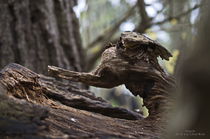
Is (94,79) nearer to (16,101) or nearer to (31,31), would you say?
(16,101)

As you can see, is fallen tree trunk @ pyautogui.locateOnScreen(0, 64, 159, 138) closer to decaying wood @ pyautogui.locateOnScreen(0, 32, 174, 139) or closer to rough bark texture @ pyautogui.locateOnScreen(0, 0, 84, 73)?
decaying wood @ pyautogui.locateOnScreen(0, 32, 174, 139)

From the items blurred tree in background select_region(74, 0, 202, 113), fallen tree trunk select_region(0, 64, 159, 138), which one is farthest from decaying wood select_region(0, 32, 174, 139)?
blurred tree in background select_region(74, 0, 202, 113)

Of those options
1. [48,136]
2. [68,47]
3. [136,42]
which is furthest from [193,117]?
[68,47]

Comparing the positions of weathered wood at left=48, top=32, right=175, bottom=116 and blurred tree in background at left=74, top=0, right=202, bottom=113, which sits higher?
blurred tree in background at left=74, top=0, right=202, bottom=113

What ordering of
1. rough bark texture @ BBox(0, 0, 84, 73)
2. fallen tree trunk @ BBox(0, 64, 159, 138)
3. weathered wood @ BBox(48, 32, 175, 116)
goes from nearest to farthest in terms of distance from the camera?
fallen tree trunk @ BBox(0, 64, 159, 138)
weathered wood @ BBox(48, 32, 175, 116)
rough bark texture @ BBox(0, 0, 84, 73)

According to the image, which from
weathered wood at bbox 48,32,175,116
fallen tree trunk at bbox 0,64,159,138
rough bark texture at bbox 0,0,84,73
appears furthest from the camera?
rough bark texture at bbox 0,0,84,73

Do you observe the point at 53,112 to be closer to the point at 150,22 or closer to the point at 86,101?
the point at 86,101

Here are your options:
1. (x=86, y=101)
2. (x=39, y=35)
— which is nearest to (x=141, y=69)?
(x=86, y=101)
